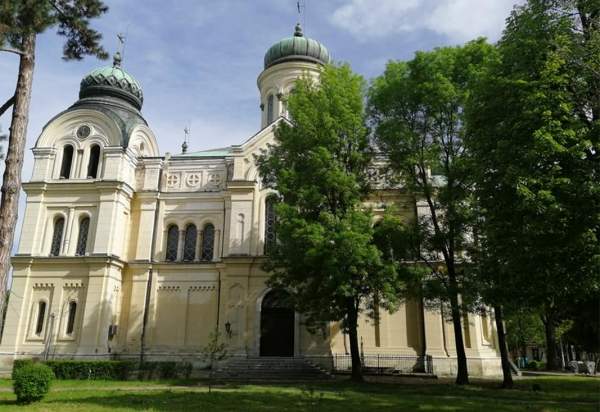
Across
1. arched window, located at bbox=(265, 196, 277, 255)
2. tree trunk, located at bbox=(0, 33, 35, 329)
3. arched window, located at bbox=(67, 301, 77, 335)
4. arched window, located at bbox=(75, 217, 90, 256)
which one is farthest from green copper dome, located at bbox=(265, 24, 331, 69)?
tree trunk, located at bbox=(0, 33, 35, 329)

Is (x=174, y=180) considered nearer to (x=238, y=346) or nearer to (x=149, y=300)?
(x=149, y=300)

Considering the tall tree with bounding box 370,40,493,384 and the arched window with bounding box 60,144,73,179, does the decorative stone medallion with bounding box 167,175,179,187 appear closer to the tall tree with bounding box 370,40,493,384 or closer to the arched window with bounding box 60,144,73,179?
the arched window with bounding box 60,144,73,179

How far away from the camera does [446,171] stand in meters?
19.8

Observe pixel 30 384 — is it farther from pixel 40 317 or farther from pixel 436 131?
pixel 436 131

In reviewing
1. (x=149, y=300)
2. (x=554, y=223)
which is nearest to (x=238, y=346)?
(x=149, y=300)

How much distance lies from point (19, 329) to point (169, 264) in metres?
8.00

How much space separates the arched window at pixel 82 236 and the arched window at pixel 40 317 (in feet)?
10.1

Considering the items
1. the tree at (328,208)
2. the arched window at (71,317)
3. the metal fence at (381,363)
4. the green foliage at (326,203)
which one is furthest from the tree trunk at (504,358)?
the arched window at (71,317)

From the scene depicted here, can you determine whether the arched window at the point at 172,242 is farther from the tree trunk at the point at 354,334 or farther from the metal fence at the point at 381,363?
the tree trunk at the point at 354,334

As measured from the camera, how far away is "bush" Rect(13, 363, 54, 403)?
13.4 m

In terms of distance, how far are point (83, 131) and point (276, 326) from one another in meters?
15.8

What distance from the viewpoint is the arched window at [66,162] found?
2840cm

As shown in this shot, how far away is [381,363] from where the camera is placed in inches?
969

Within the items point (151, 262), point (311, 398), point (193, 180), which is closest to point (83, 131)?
point (193, 180)
